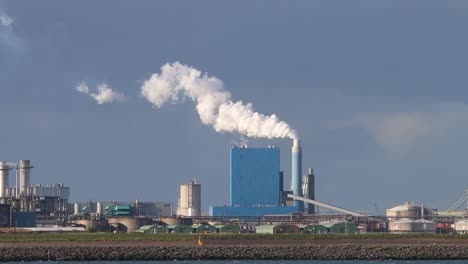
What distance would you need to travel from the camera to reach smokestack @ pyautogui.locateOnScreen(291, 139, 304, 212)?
447ft

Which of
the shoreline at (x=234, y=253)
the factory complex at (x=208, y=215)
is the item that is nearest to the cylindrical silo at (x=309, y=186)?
the factory complex at (x=208, y=215)

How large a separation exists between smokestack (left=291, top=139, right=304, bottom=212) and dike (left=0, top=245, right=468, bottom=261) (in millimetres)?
65807

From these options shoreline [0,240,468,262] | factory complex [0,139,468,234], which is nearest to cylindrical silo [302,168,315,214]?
factory complex [0,139,468,234]

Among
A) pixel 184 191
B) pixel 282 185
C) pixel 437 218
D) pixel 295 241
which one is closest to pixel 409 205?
pixel 437 218

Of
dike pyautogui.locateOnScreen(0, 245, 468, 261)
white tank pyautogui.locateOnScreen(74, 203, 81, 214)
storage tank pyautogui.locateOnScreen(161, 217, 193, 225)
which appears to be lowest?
dike pyautogui.locateOnScreen(0, 245, 468, 261)

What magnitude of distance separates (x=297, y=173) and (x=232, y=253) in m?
70.6

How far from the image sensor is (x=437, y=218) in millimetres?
134625

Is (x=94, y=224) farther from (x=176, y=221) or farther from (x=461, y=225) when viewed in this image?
(x=461, y=225)

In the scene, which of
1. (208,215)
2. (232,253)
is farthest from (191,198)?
(232,253)

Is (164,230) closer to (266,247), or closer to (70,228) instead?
(70,228)

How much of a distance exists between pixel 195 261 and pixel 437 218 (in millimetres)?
72258

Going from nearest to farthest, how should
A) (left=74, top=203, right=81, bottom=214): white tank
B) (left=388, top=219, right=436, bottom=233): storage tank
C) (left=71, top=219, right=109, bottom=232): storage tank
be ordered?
1. (left=388, top=219, right=436, bottom=233): storage tank
2. (left=71, top=219, right=109, bottom=232): storage tank
3. (left=74, top=203, right=81, bottom=214): white tank

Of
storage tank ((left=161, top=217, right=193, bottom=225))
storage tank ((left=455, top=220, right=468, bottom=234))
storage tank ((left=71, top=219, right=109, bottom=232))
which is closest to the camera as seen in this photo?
storage tank ((left=71, top=219, right=109, bottom=232))

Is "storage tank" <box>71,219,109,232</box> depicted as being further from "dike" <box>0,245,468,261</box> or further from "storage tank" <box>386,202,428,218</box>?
"dike" <box>0,245,468,261</box>
